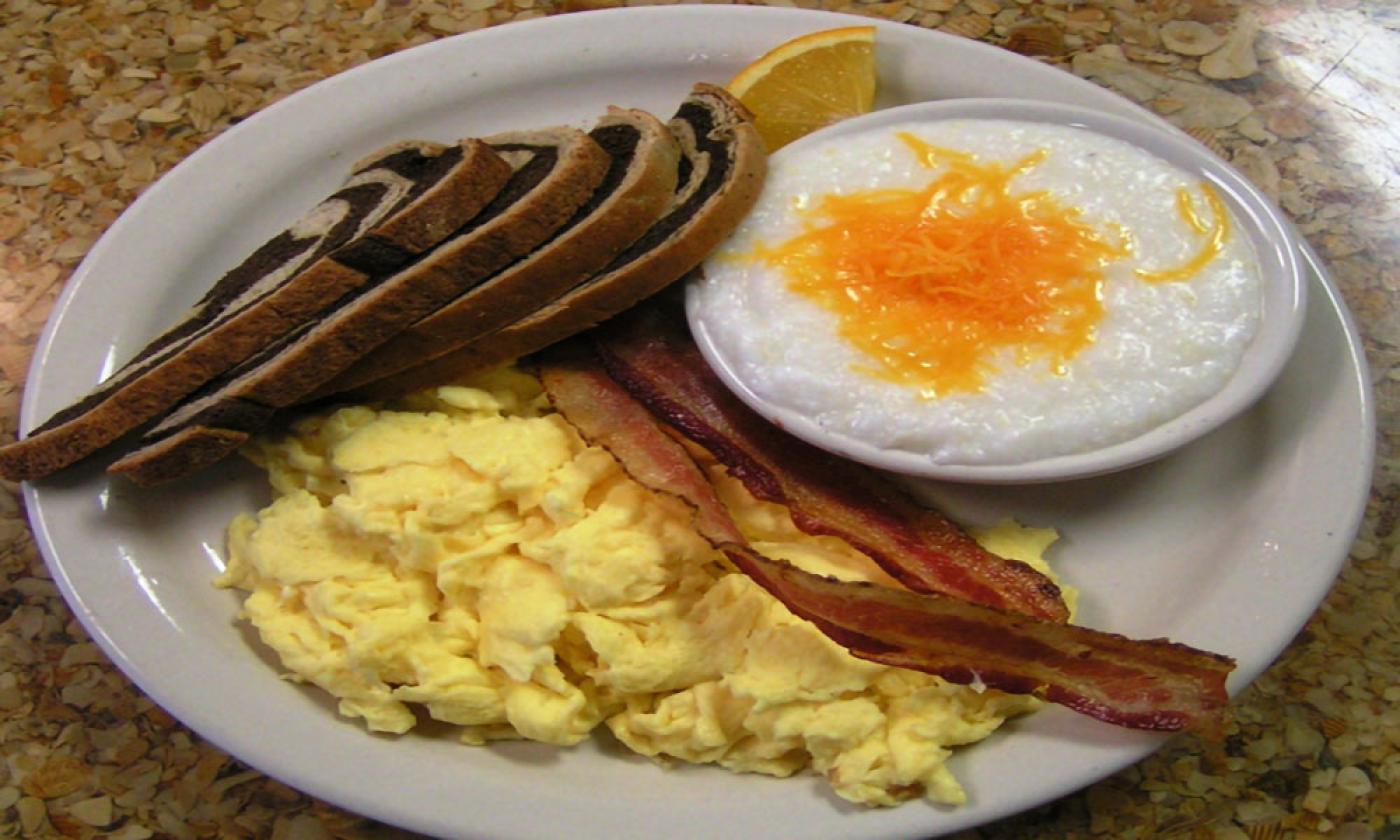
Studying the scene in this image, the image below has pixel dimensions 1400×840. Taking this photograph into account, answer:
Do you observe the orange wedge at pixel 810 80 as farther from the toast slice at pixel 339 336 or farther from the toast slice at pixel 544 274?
the toast slice at pixel 339 336

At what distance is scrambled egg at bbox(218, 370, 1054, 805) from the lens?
153 centimetres

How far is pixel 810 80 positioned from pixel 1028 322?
78cm

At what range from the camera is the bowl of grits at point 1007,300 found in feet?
5.46

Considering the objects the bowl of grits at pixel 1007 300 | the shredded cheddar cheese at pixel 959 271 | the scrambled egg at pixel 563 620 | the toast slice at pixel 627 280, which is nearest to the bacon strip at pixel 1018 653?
the scrambled egg at pixel 563 620

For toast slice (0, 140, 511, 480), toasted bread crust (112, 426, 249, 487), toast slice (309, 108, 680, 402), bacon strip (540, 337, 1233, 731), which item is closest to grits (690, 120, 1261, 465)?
toast slice (309, 108, 680, 402)

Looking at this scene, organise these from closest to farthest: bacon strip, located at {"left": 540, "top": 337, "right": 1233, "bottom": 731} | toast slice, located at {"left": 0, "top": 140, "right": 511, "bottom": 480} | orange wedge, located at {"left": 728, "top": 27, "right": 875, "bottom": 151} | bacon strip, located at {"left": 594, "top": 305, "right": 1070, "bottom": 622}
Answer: bacon strip, located at {"left": 540, "top": 337, "right": 1233, "bottom": 731}, bacon strip, located at {"left": 594, "top": 305, "right": 1070, "bottom": 622}, toast slice, located at {"left": 0, "top": 140, "right": 511, "bottom": 480}, orange wedge, located at {"left": 728, "top": 27, "right": 875, "bottom": 151}

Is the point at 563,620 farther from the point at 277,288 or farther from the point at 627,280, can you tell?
the point at 277,288

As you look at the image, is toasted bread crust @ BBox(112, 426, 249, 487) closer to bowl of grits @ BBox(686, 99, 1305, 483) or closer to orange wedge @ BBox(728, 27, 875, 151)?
bowl of grits @ BBox(686, 99, 1305, 483)

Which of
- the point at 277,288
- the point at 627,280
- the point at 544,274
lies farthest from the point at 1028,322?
the point at 277,288

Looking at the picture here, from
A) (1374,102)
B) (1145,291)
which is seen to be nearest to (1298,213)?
(1374,102)

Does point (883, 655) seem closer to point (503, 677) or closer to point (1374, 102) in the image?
point (503, 677)

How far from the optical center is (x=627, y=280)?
1.84 m

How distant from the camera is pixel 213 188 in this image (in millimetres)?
2156

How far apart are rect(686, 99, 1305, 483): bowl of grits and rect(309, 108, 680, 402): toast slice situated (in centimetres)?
16
